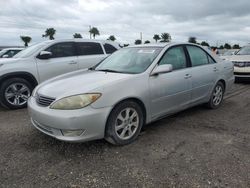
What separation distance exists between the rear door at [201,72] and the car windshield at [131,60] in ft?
3.04

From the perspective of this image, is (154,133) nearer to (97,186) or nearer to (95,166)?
(95,166)

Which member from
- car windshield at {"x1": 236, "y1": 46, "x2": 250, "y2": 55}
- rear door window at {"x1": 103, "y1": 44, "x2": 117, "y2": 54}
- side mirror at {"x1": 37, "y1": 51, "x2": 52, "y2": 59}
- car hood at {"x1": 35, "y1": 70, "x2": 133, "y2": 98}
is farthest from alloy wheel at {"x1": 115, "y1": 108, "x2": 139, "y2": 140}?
car windshield at {"x1": 236, "y1": 46, "x2": 250, "y2": 55}

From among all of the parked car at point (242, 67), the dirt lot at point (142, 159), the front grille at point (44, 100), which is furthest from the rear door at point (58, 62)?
the parked car at point (242, 67)

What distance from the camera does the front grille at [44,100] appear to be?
3.46 meters

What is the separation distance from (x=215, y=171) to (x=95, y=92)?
69.7 inches

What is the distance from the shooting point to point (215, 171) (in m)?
2.97

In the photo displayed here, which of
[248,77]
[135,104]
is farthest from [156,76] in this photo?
[248,77]

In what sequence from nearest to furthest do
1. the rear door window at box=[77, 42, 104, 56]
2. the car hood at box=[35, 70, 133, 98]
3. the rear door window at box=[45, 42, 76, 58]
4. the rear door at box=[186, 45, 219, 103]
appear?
the car hood at box=[35, 70, 133, 98], the rear door at box=[186, 45, 219, 103], the rear door window at box=[45, 42, 76, 58], the rear door window at box=[77, 42, 104, 56]

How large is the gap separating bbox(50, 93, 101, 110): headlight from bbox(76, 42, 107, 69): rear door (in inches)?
145

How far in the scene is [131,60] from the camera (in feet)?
14.6

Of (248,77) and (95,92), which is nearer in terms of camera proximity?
(95,92)

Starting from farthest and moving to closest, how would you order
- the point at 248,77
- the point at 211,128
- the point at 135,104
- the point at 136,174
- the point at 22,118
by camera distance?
the point at 248,77 → the point at 22,118 → the point at 211,128 → the point at 135,104 → the point at 136,174

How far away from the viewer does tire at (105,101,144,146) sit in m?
3.46

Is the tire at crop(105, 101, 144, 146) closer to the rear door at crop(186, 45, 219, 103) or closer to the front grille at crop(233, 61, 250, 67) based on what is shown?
the rear door at crop(186, 45, 219, 103)
